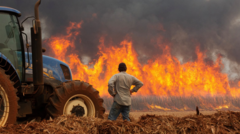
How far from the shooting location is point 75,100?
7.37 metres

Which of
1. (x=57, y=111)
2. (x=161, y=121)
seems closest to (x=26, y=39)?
(x=57, y=111)

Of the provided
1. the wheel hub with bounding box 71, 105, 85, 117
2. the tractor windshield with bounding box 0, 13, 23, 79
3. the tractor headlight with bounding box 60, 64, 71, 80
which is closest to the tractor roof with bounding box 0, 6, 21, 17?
the tractor windshield with bounding box 0, 13, 23, 79

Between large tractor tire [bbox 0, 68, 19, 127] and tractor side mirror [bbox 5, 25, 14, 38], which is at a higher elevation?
tractor side mirror [bbox 5, 25, 14, 38]

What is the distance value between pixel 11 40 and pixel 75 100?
2.53 m

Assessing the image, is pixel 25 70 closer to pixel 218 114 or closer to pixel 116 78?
pixel 116 78

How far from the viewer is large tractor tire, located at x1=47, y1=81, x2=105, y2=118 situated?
22.7ft

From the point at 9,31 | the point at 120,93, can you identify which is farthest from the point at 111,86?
the point at 9,31

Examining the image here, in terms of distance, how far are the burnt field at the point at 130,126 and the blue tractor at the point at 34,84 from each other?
1.03 metres

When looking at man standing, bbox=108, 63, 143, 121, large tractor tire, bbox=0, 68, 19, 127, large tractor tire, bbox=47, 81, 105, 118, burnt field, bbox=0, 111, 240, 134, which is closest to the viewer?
burnt field, bbox=0, 111, 240, 134

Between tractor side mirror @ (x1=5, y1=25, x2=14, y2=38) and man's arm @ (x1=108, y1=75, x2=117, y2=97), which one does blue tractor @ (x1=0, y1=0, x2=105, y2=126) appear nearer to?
tractor side mirror @ (x1=5, y1=25, x2=14, y2=38)

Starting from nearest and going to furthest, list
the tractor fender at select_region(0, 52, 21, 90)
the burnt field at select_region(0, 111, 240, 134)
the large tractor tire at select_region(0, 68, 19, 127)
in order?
the burnt field at select_region(0, 111, 240, 134) → the large tractor tire at select_region(0, 68, 19, 127) → the tractor fender at select_region(0, 52, 21, 90)

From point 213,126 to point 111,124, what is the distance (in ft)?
7.37

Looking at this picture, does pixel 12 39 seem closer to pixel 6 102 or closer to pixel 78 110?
pixel 6 102

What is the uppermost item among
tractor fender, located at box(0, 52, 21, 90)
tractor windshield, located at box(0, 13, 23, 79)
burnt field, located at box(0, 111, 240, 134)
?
tractor windshield, located at box(0, 13, 23, 79)
